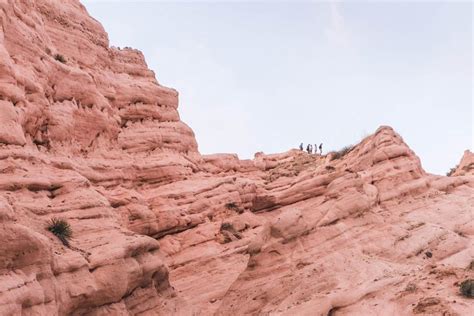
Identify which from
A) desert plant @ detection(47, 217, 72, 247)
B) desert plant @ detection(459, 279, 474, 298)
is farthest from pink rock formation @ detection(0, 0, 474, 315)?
desert plant @ detection(47, 217, 72, 247)

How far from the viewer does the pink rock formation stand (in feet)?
64.0

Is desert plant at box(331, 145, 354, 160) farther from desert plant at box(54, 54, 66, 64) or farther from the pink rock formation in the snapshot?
desert plant at box(54, 54, 66, 64)

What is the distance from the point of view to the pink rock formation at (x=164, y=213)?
64.0 ft

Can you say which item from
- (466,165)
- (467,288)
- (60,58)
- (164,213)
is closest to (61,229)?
(164,213)

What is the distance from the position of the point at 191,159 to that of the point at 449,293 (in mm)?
24544

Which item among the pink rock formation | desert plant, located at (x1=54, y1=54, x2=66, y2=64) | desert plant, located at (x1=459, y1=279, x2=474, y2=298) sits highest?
desert plant, located at (x1=54, y1=54, x2=66, y2=64)

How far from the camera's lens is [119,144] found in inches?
1400

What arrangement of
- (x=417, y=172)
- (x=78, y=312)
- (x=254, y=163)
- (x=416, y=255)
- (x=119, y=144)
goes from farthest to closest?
1. (x=254, y=163)
2. (x=119, y=144)
3. (x=417, y=172)
4. (x=416, y=255)
5. (x=78, y=312)

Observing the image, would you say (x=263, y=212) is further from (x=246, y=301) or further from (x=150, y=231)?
(x=246, y=301)

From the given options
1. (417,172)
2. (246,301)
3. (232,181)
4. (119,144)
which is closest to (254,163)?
Answer: (232,181)

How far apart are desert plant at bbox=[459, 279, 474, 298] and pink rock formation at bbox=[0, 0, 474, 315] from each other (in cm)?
27

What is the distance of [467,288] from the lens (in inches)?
757

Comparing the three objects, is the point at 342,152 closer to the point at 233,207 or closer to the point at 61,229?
the point at 233,207

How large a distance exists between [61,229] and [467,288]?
16.0 meters
